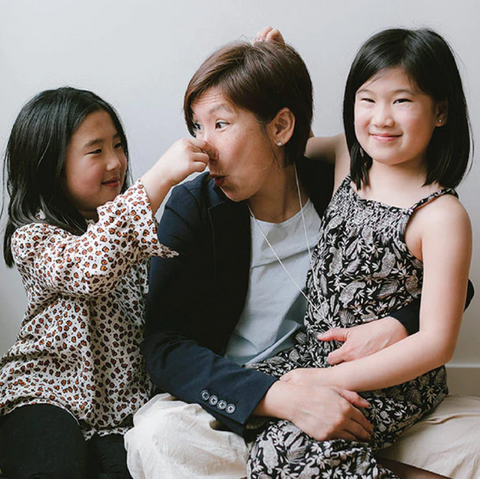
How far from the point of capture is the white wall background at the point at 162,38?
61.6 inches

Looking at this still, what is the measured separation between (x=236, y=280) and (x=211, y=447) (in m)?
0.35

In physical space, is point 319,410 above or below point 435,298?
below

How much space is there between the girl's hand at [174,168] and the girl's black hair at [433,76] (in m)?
0.32

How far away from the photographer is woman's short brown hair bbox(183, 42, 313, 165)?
121cm

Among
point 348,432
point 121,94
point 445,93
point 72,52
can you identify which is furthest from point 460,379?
point 72,52

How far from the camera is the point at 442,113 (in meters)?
1.16

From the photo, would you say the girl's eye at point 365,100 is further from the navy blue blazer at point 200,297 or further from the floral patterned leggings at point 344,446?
the floral patterned leggings at point 344,446

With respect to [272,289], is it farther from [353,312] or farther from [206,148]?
[206,148]

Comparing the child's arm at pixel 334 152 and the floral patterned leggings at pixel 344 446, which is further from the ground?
the child's arm at pixel 334 152

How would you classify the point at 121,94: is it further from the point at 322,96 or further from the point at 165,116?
the point at 322,96

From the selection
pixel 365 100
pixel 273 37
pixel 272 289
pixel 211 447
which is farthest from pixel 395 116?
pixel 211 447

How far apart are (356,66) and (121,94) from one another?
0.67 metres

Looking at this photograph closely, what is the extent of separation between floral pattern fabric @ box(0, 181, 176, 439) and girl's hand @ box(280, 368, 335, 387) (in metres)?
0.32

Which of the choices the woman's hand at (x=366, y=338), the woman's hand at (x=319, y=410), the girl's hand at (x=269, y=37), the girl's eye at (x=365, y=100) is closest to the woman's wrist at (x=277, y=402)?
the woman's hand at (x=319, y=410)
